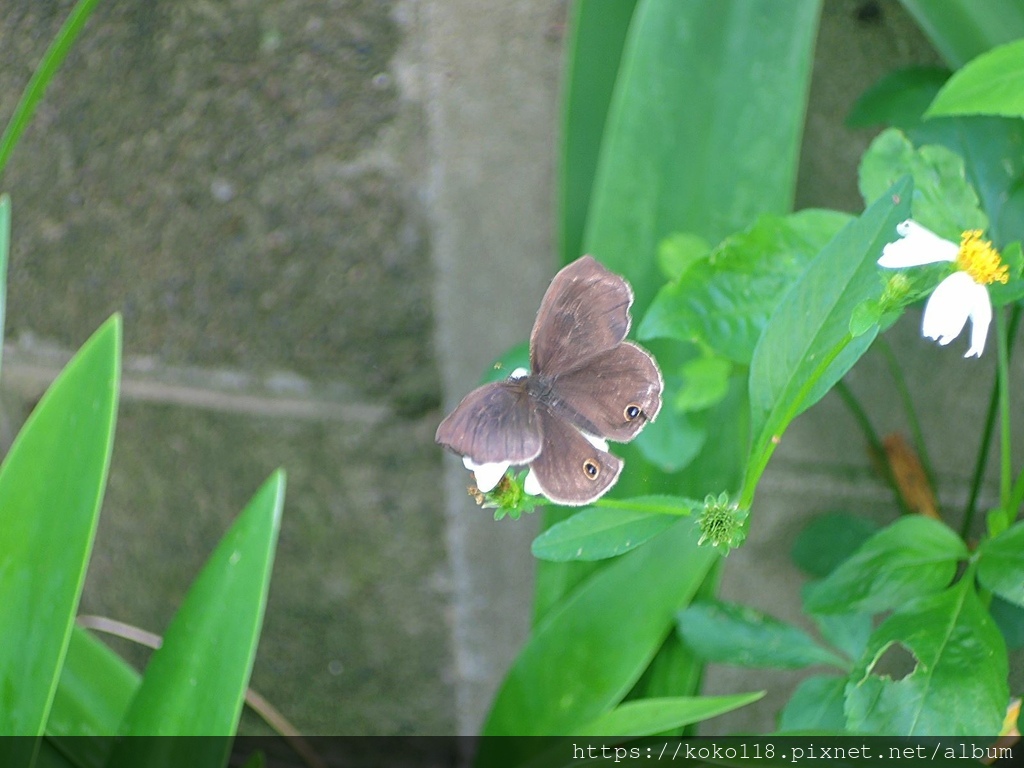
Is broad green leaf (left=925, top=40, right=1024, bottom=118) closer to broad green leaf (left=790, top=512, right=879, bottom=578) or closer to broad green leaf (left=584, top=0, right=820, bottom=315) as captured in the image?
broad green leaf (left=584, top=0, right=820, bottom=315)

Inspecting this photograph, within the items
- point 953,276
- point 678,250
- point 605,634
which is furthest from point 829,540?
point 953,276

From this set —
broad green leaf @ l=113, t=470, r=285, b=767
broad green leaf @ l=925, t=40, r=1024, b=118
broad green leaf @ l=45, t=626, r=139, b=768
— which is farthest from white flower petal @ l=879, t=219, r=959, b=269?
broad green leaf @ l=45, t=626, r=139, b=768

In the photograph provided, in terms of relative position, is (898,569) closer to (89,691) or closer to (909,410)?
(909,410)

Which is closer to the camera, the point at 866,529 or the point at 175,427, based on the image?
the point at 866,529

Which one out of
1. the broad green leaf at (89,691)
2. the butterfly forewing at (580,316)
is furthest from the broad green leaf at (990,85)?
the broad green leaf at (89,691)

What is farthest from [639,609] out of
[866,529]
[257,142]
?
[257,142]

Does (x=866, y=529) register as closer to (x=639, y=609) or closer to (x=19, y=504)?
(x=639, y=609)

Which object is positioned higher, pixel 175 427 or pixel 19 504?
pixel 19 504
